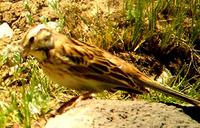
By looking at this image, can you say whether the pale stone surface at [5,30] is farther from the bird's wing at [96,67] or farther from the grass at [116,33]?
the bird's wing at [96,67]

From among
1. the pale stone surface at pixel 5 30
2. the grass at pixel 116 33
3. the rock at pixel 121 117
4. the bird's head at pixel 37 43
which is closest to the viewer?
the rock at pixel 121 117

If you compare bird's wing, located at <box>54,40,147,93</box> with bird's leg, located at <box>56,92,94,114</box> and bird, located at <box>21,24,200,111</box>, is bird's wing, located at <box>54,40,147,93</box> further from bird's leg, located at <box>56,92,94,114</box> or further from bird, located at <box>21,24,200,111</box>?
bird's leg, located at <box>56,92,94,114</box>

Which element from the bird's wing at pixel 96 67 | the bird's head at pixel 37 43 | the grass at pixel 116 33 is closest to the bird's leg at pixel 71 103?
the bird's wing at pixel 96 67

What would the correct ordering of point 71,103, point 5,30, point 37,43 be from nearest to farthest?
point 37,43
point 71,103
point 5,30

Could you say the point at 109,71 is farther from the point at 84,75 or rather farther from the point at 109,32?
the point at 109,32

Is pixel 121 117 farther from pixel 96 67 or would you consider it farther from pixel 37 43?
pixel 37 43

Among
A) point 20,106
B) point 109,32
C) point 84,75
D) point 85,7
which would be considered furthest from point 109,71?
point 85,7

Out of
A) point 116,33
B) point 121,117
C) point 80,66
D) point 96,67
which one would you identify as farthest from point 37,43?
point 116,33
